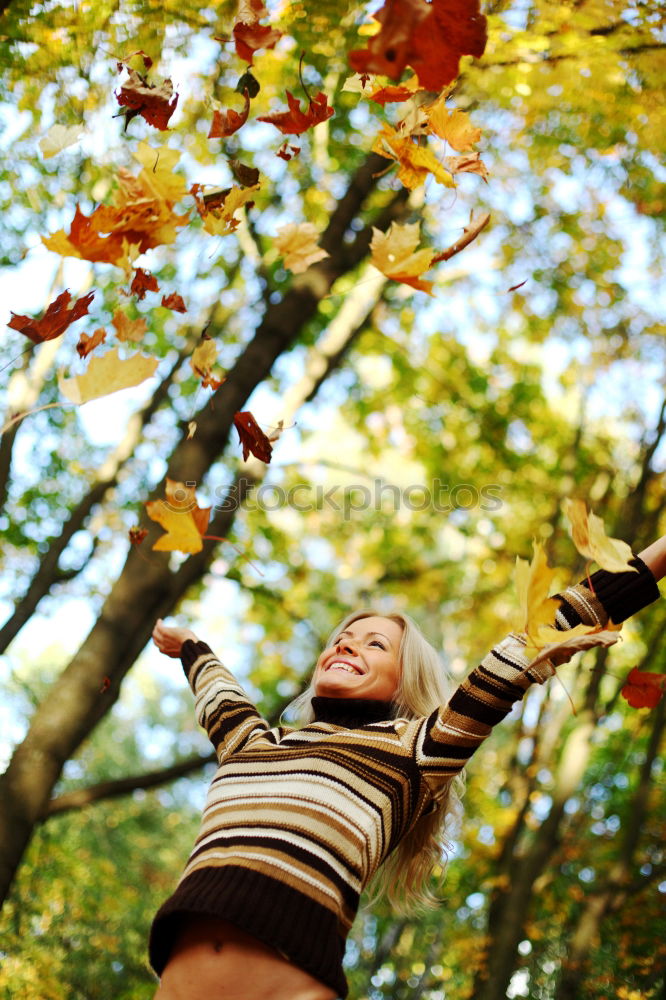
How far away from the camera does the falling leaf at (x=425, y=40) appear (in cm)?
135

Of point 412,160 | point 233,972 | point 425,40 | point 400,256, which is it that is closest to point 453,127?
point 412,160

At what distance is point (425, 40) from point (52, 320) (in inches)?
37.8

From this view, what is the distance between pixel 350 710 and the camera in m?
2.13

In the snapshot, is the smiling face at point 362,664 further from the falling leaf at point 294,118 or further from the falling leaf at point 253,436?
the falling leaf at point 294,118

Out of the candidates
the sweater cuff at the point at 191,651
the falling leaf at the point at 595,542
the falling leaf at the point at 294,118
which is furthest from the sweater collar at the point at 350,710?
the falling leaf at the point at 294,118

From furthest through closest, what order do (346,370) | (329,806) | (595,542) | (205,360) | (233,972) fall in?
1. (346,370)
2. (205,360)
3. (329,806)
4. (233,972)
5. (595,542)

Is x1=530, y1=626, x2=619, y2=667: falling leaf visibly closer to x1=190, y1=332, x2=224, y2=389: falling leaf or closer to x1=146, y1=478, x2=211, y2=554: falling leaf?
x1=146, y1=478, x2=211, y2=554: falling leaf

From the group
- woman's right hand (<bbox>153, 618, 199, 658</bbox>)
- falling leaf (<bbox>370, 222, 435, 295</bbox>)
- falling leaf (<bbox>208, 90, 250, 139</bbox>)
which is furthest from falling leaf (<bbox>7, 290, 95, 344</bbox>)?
woman's right hand (<bbox>153, 618, 199, 658</bbox>)

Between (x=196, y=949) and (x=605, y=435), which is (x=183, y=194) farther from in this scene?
(x=605, y=435)

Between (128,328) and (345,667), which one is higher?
(128,328)

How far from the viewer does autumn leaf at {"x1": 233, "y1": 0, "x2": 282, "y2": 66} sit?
191cm

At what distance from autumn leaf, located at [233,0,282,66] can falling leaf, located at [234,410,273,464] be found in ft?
2.68

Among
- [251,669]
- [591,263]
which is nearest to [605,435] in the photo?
[591,263]

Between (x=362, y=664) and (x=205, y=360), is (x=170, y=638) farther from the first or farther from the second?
(x=205, y=360)
